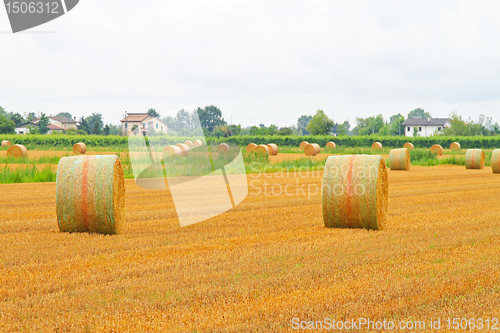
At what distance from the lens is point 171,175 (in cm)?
2223

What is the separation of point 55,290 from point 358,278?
355cm

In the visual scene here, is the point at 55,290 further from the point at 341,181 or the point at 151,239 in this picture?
the point at 341,181

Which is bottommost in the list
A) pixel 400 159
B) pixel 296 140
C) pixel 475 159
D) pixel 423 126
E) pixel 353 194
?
pixel 475 159

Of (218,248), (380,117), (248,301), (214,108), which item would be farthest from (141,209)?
(380,117)

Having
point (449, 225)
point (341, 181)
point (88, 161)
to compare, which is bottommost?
point (449, 225)

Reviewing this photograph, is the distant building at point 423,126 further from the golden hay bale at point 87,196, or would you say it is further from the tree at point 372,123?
the golden hay bale at point 87,196

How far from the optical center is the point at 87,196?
9.19 metres

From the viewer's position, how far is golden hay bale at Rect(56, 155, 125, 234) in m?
9.18

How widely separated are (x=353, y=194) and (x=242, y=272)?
3636 mm

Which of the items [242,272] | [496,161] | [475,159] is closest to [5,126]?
[475,159]

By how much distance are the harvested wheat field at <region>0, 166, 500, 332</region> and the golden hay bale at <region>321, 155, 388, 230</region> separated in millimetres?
321

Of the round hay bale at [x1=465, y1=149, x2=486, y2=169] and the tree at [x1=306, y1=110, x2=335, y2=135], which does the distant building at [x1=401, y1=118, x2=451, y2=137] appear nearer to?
the tree at [x1=306, y1=110, x2=335, y2=135]

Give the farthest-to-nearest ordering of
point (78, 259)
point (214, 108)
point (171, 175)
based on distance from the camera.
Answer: point (214, 108), point (171, 175), point (78, 259)

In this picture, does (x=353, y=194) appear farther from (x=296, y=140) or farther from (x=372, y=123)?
(x=372, y=123)
